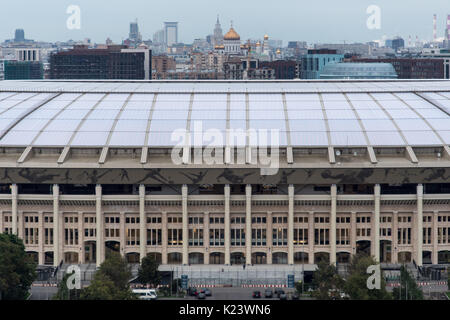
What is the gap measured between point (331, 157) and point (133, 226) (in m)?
17.0

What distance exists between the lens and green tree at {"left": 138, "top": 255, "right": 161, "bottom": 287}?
224ft

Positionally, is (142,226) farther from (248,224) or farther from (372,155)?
(372,155)

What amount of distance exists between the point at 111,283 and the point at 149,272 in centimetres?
957

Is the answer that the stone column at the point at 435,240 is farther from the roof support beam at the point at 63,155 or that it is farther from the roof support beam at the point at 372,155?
the roof support beam at the point at 63,155

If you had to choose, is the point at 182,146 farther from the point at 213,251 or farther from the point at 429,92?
the point at 429,92

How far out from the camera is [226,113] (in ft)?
262

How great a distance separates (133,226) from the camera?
7388 cm

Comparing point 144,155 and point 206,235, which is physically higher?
point 144,155

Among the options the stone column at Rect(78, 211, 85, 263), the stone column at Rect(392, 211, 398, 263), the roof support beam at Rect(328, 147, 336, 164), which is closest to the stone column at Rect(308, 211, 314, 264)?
the roof support beam at Rect(328, 147, 336, 164)

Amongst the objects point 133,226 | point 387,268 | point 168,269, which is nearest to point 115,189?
point 133,226

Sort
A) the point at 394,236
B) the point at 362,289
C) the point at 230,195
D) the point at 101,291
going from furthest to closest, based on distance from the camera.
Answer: the point at 394,236 → the point at 230,195 → the point at 362,289 → the point at 101,291

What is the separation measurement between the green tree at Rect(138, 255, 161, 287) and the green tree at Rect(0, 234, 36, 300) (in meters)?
8.08

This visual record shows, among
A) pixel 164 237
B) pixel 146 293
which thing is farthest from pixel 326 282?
pixel 164 237

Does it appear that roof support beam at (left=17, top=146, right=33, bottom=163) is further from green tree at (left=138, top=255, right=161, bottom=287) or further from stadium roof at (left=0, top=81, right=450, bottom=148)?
green tree at (left=138, top=255, right=161, bottom=287)
